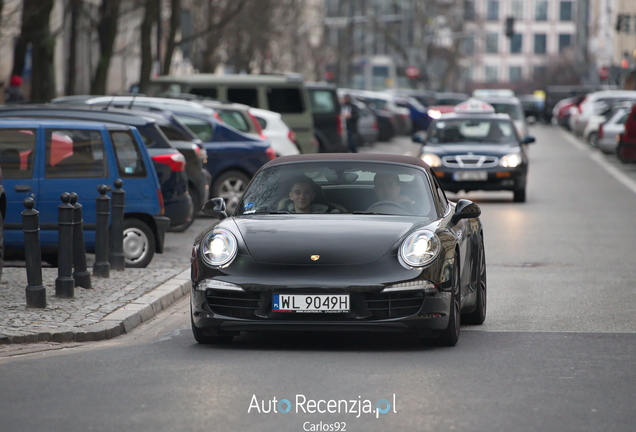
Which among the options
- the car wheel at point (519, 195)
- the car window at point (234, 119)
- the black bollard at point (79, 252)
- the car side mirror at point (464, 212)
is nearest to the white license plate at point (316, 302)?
the car side mirror at point (464, 212)

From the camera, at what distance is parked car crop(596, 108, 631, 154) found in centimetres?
3859

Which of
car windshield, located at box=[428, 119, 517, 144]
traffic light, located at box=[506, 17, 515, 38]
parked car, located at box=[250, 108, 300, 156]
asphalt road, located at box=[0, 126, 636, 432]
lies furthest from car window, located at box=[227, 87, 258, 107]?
traffic light, located at box=[506, 17, 515, 38]

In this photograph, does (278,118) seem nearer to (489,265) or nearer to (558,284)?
(489,265)

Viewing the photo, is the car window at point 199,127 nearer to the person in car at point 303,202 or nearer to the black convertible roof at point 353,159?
the black convertible roof at point 353,159

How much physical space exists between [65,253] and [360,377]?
3.94 meters

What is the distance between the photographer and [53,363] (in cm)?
799

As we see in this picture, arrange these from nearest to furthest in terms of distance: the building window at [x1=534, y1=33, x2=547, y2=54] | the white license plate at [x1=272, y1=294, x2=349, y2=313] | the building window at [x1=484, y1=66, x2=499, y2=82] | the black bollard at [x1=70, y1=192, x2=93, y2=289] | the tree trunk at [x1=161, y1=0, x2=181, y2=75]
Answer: the white license plate at [x1=272, y1=294, x2=349, y2=313] → the black bollard at [x1=70, y1=192, x2=93, y2=289] → the tree trunk at [x1=161, y1=0, x2=181, y2=75] → the building window at [x1=534, y1=33, x2=547, y2=54] → the building window at [x1=484, y1=66, x2=499, y2=82]

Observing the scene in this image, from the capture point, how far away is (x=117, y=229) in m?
12.5

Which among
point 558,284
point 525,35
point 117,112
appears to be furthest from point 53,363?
point 525,35

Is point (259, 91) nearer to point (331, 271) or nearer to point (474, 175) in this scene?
point (474, 175)

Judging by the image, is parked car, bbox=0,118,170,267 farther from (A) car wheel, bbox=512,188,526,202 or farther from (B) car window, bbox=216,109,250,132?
(A) car wheel, bbox=512,188,526,202

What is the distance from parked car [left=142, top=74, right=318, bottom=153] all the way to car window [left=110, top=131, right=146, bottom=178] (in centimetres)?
1289

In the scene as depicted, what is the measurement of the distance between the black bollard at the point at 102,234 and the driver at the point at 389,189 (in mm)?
3468

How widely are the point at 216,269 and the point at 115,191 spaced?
4247mm
